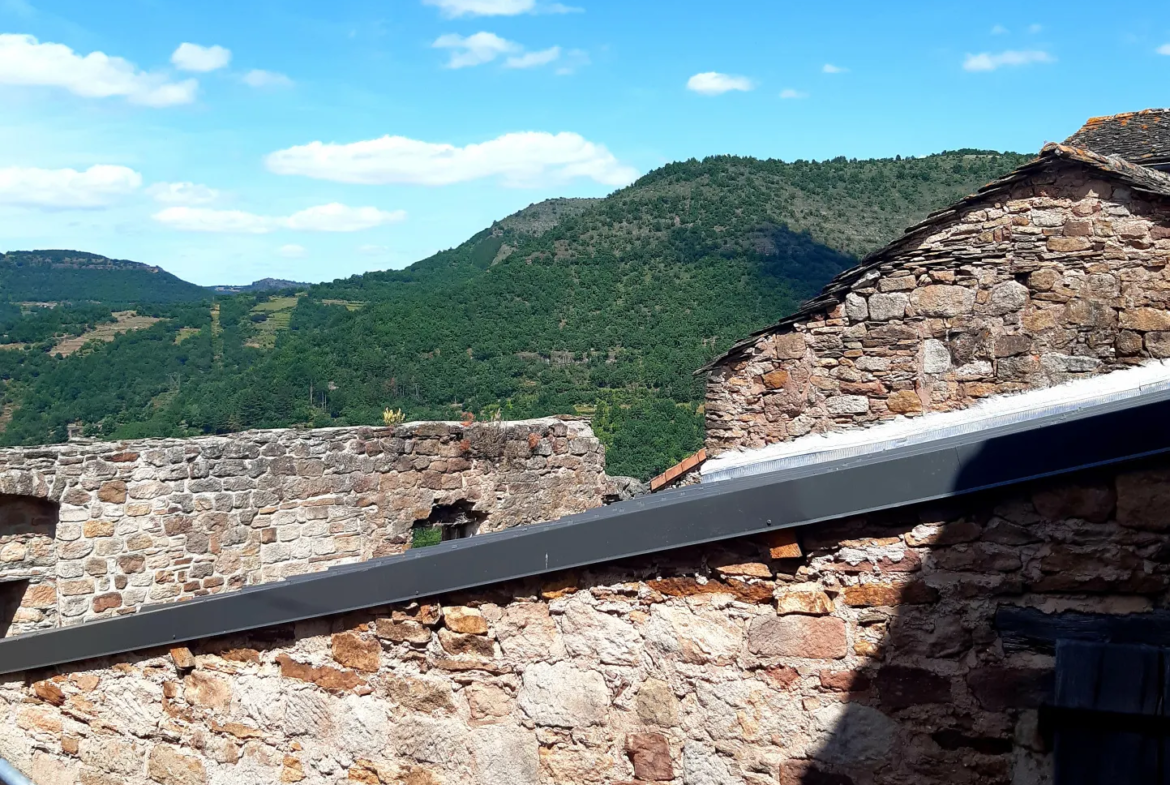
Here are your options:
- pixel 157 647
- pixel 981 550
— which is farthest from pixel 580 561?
pixel 157 647

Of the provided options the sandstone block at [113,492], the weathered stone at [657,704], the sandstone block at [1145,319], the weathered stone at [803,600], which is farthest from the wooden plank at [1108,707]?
the sandstone block at [113,492]

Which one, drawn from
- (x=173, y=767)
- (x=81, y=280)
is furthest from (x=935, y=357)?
(x=81, y=280)

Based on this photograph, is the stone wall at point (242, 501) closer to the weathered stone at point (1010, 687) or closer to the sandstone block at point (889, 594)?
the sandstone block at point (889, 594)

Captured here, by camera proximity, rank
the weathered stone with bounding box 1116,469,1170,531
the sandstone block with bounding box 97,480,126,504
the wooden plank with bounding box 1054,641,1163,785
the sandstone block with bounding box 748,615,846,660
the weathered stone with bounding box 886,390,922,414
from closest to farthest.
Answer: the wooden plank with bounding box 1054,641,1163,785 < the weathered stone with bounding box 1116,469,1170,531 < the sandstone block with bounding box 748,615,846,660 < the sandstone block with bounding box 97,480,126,504 < the weathered stone with bounding box 886,390,922,414

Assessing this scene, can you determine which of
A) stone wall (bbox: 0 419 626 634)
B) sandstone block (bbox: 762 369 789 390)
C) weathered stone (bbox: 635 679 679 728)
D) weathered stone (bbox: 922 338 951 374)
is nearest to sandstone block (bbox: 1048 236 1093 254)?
weathered stone (bbox: 922 338 951 374)

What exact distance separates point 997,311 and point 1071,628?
522cm

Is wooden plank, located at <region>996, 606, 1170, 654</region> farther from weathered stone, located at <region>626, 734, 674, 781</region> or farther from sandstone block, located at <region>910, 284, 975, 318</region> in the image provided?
sandstone block, located at <region>910, 284, 975, 318</region>

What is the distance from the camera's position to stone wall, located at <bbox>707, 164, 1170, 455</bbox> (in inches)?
266

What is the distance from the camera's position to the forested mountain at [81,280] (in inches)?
2228

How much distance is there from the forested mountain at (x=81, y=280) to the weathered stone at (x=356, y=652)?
56.1 m

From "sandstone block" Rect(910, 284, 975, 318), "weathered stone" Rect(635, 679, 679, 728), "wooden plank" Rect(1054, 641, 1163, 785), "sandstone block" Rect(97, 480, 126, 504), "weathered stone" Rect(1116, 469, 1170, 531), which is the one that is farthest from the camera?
"sandstone block" Rect(910, 284, 975, 318)

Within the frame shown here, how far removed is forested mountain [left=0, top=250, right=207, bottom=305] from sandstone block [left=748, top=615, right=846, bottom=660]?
56946mm

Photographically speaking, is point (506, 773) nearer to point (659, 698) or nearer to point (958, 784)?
point (659, 698)

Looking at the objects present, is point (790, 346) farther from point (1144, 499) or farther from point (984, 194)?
point (1144, 499)
